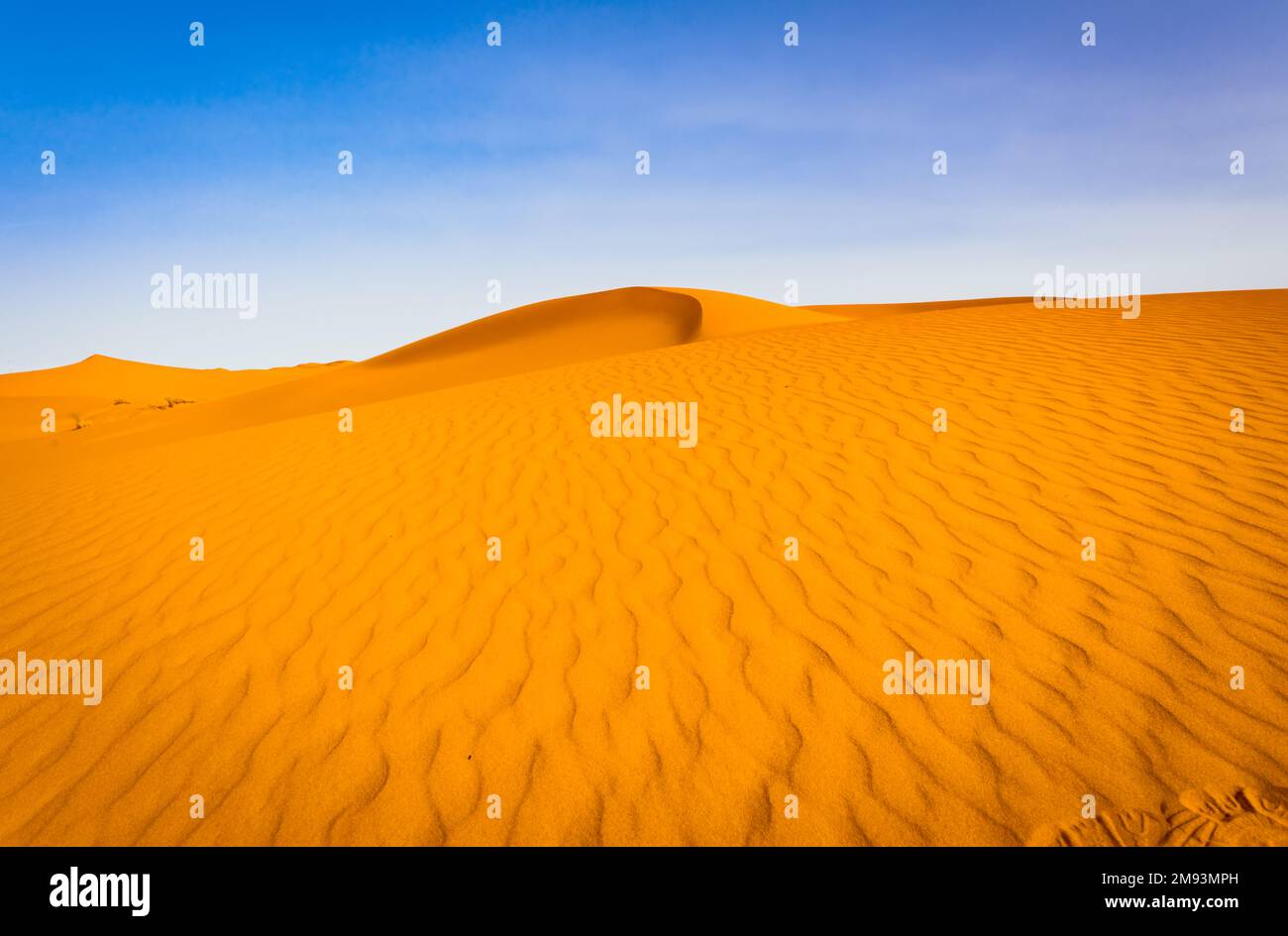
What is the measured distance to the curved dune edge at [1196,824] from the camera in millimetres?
2180

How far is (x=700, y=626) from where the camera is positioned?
3.48m

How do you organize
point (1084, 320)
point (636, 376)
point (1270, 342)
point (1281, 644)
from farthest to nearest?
point (1084, 320)
point (636, 376)
point (1270, 342)
point (1281, 644)

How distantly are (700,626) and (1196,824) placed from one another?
2.06 metres

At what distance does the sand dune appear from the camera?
2.52 m

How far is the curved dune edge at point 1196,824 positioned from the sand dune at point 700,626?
0.01m

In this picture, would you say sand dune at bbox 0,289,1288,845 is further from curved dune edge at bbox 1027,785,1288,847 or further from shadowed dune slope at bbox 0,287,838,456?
shadowed dune slope at bbox 0,287,838,456

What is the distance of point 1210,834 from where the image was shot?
2.19 m

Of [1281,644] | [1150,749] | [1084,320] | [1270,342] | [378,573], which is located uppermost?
[1084,320]

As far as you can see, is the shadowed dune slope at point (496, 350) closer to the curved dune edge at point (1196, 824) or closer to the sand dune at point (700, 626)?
the sand dune at point (700, 626)
